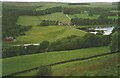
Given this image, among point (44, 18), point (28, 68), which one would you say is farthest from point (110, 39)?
point (28, 68)

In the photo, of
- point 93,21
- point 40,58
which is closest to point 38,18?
point 40,58

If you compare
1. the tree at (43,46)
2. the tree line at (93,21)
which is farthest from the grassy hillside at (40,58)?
the tree line at (93,21)

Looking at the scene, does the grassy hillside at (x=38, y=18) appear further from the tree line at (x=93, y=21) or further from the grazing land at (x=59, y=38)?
the tree line at (x=93, y=21)

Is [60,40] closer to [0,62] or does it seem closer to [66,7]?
[66,7]

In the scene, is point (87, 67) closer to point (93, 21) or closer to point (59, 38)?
point (59, 38)

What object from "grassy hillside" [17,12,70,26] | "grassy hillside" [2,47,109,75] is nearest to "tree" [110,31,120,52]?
"grassy hillside" [2,47,109,75]

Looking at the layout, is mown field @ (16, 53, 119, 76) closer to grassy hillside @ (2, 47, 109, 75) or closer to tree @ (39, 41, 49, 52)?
grassy hillside @ (2, 47, 109, 75)
